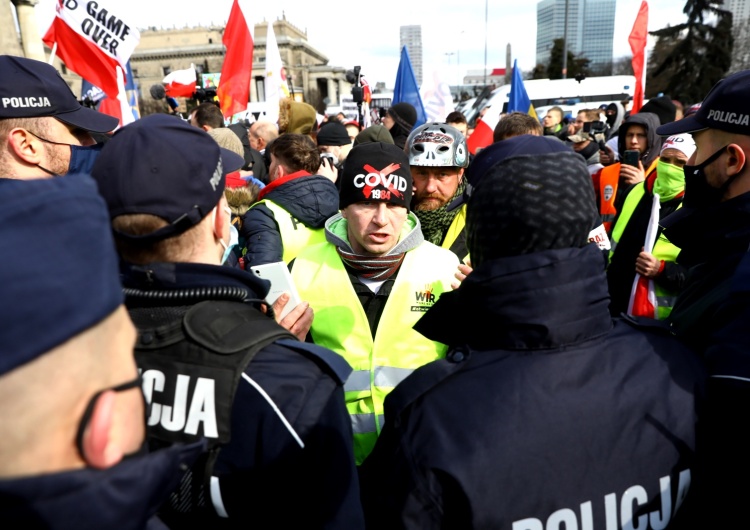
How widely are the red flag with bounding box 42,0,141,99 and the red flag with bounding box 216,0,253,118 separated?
1.89m

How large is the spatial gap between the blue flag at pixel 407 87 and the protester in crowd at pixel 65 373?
7.77m

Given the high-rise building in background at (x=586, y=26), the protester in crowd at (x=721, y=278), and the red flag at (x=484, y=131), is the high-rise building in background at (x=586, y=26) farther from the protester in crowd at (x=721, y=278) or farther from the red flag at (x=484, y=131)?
the protester in crowd at (x=721, y=278)

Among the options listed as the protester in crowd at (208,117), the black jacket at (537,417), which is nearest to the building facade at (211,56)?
the protester in crowd at (208,117)

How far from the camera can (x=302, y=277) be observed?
2445 mm

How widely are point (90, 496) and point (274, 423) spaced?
21.3 inches

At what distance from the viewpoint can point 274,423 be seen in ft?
4.19

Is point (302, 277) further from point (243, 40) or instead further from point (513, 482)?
point (243, 40)

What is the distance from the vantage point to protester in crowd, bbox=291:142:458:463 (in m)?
2.20

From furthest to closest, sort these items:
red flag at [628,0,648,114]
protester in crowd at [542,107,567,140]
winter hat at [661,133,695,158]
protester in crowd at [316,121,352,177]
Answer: protester in crowd at [542,107,567,140]
red flag at [628,0,648,114]
protester in crowd at [316,121,352,177]
winter hat at [661,133,695,158]

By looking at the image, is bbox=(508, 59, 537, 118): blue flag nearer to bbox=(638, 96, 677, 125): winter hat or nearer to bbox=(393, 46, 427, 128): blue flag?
bbox=(393, 46, 427, 128): blue flag

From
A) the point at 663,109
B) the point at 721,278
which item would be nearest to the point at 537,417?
the point at 721,278

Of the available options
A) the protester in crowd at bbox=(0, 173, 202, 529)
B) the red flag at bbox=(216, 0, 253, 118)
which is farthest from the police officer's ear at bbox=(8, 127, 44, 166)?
the red flag at bbox=(216, 0, 253, 118)

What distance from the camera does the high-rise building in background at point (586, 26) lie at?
6600cm

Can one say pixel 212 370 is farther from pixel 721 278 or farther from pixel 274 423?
pixel 721 278
